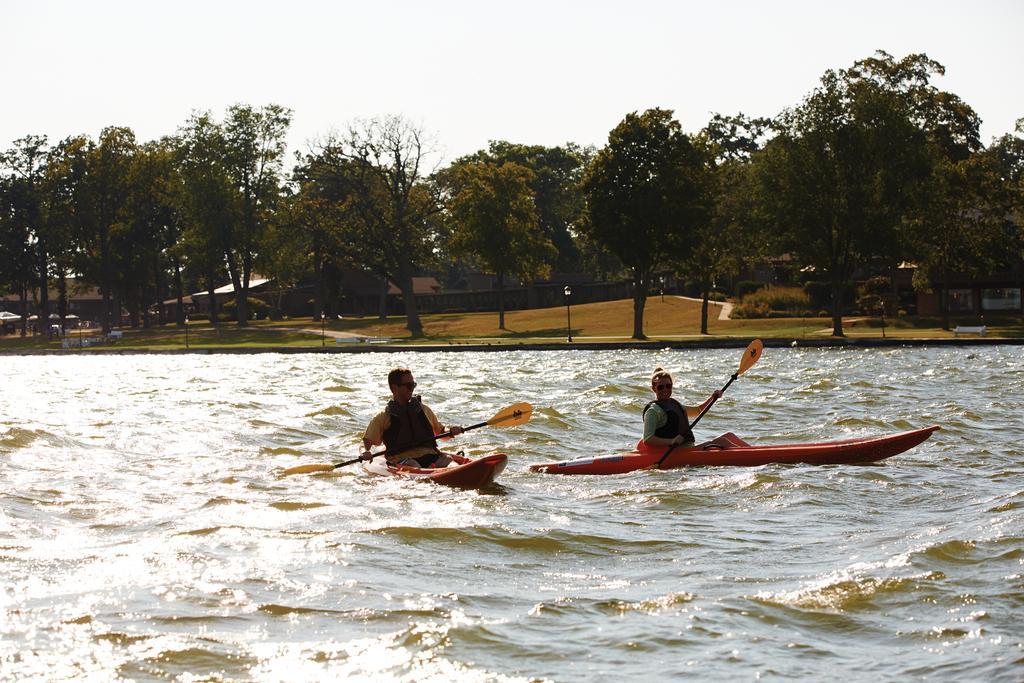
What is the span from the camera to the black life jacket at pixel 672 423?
1454 cm

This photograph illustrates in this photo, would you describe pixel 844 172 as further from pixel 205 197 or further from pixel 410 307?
pixel 205 197

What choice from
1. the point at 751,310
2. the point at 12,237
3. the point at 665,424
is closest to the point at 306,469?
the point at 665,424

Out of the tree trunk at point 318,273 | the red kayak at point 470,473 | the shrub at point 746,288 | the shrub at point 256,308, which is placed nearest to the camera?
the red kayak at point 470,473

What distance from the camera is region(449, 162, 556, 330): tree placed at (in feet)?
233

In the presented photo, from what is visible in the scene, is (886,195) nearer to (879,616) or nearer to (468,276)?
(879,616)

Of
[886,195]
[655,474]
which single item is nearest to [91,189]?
[886,195]

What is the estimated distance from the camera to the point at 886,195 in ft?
170

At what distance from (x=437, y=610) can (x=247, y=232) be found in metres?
74.0

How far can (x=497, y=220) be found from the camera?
71.3 metres

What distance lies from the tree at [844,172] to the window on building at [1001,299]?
569 inches

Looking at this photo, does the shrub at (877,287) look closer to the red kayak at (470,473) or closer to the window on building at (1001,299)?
the window on building at (1001,299)

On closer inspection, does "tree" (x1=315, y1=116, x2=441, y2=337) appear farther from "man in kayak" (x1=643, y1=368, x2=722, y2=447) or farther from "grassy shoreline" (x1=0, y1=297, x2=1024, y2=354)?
"man in kayak" (x1=643, y1=368, x2=722, y2=447)

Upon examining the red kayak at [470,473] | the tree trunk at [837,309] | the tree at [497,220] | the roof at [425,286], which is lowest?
the red kayak at [470,473]

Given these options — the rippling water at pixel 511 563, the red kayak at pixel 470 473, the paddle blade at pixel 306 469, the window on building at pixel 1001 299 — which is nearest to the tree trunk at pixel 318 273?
the window on building at pixel 1001 299
